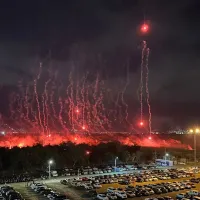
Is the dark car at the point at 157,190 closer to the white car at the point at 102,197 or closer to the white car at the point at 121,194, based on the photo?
the white car at the point at 121,194

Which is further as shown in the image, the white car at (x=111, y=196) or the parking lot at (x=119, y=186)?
the parking lot at (x=119, y=186)

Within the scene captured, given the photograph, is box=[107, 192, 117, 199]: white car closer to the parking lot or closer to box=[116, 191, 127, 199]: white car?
box=[116, 191, 127, 199]: white car

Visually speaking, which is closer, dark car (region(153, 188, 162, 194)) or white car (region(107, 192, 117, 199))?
white car (region(107, 192, 117, 199))

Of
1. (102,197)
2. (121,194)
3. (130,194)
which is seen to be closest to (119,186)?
(130,194)

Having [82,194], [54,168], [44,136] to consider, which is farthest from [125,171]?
[44,136]

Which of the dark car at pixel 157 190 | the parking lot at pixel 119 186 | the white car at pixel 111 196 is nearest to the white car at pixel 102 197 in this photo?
the white car at pixel 111 196

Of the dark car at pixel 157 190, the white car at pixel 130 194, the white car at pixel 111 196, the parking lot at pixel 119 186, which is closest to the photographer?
the white car at pixel 111 196

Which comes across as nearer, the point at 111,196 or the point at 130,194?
the point at 111,196

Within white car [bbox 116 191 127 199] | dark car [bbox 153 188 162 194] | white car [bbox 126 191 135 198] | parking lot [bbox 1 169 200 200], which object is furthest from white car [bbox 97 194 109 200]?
dark car [bbox 153 188 162 194]

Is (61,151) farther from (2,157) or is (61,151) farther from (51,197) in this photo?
(51,197)

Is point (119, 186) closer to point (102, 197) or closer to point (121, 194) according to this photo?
point (121, 194)

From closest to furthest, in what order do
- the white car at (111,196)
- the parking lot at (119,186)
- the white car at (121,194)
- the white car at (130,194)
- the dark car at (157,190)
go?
the white car at (111,196)
the white car at (121,194)
the white car at (130,194)
the parking lot at (119,186)
the dark car at (157,190)
